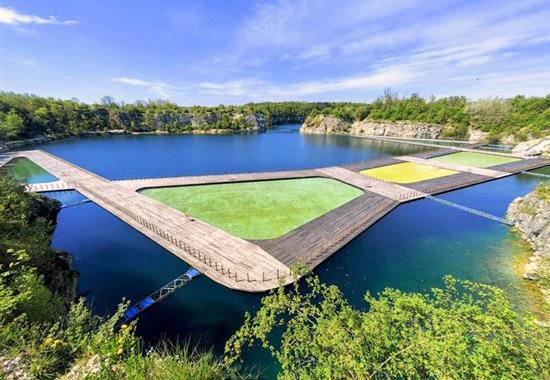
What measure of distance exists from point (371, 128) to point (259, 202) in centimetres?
8245

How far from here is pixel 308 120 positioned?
11088 cm

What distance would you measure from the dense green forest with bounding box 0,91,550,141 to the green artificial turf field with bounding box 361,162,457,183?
153 feet

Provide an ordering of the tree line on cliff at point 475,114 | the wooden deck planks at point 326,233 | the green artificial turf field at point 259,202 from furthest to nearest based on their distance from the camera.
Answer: the tree line on cliff at point 475,114 < the green artificial turf field at point 259,202 < the wooden deck planks at point 326,233

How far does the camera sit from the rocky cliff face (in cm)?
8631

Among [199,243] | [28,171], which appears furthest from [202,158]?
[199,243]

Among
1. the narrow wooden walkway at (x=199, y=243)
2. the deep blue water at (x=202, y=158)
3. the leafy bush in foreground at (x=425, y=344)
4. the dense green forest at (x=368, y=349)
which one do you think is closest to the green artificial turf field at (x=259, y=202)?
the narrow wooden walkway at (x=199, y=243)

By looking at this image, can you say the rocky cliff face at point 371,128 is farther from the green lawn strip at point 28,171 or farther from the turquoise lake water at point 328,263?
the green lawn strip at point 28,171

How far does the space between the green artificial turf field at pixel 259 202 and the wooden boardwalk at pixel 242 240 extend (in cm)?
112

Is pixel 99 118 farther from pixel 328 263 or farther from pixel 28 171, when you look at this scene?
pixel 328 263

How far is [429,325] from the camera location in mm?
6793

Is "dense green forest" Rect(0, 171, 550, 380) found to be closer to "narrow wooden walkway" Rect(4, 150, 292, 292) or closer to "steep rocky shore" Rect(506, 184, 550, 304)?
"narrow wooden walkway" Rect(4, 150, 292, 292)

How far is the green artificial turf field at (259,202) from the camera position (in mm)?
22391

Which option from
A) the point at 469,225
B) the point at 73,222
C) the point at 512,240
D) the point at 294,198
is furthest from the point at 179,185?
the point at 512,240

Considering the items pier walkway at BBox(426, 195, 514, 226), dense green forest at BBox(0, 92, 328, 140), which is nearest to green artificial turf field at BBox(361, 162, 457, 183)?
pier walkway at BBox(426, 195, 514, 226)
